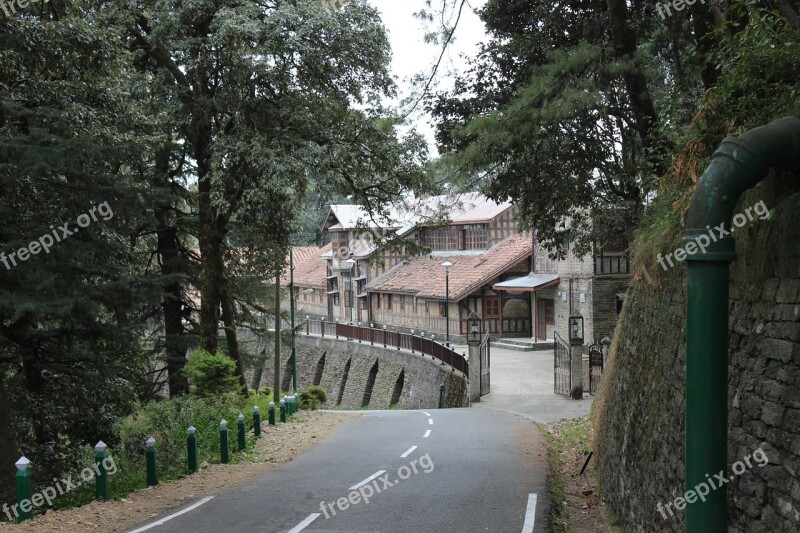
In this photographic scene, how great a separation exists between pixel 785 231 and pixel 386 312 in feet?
158

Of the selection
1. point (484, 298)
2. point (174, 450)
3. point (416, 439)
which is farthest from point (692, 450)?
point (484, 298)

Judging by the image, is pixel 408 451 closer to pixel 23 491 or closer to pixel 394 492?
pixel 394 492

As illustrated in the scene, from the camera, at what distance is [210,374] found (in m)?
16.9

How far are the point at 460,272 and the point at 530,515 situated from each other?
35.6 m

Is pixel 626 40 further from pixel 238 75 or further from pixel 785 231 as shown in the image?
pixel 785 231

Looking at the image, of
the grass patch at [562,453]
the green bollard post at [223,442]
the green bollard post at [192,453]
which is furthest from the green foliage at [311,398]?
the green bollard post at [192,453]

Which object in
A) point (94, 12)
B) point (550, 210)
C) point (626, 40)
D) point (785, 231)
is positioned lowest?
point (785, 231)

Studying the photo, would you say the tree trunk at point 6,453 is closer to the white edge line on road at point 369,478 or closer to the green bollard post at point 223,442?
the green bollard post at point 223,442

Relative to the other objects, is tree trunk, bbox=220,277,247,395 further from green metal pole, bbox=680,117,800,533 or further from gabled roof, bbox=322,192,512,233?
green metal pole, bbox=680,117,800,533

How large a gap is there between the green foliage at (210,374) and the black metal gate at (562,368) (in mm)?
11576

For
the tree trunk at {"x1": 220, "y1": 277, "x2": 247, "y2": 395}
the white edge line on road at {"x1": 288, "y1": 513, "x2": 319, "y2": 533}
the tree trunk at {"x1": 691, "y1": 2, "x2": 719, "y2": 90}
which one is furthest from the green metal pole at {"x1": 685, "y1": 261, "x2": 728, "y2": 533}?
the tree trunk at {"x1": 220, "y1": 277, "x2": 247, "y2": 395}

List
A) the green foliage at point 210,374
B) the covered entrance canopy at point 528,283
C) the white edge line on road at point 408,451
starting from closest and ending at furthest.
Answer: the white edge line on road at point 408,451, the green foliage at point 210,374, the covered entrance canopy at point 528,283

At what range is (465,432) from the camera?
57.2 feet

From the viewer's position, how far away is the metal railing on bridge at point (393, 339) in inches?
1271
